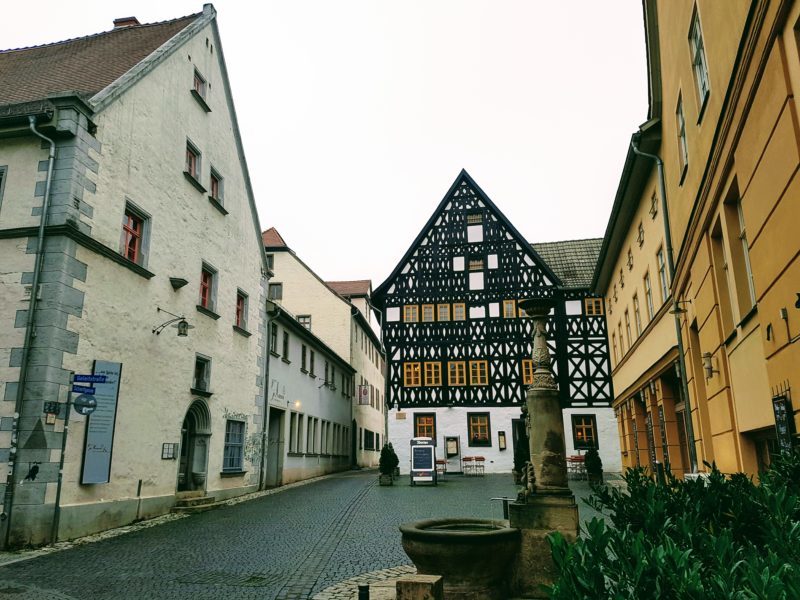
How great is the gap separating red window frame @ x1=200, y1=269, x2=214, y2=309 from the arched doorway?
2.83m

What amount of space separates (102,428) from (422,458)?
515 inches

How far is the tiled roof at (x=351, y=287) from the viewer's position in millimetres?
43441

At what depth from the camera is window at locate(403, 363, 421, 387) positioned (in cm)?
3156

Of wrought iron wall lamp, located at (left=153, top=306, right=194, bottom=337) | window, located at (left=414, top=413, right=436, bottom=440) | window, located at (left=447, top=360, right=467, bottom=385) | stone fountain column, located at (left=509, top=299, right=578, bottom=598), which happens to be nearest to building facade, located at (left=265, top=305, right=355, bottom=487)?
window, located at (left=414, top=413, right=436, bottom=440)

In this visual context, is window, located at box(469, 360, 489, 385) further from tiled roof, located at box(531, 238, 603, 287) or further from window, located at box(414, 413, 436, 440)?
tiled roof, located at box(531, 238, 603, 287)

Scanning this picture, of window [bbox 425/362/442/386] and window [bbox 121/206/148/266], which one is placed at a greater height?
window [bbox 121/206/148/266]

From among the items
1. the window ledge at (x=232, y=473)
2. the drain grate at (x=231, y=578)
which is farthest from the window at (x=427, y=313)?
the drain grate at (x=231, y=578)

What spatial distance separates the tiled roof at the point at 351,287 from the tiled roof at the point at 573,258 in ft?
43.5

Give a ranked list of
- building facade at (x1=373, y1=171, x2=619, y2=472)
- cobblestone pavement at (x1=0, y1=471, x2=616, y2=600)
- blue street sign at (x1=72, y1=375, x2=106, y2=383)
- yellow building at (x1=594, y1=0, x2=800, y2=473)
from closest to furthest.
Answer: yellow building at (x1=594, y1=0, x2=800, y2=473), cobblestone pavement at (x1=0, y1=471, x2=616, y2=600), blue street sign at (x1=72, y1=375, x2=106, y2=383), building facade at (x1=373, y1=171, x2=619, y2=472)

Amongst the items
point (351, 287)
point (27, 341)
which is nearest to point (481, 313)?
point (351, 287)

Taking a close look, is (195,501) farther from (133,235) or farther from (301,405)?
(301,405)

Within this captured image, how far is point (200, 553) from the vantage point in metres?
9.66

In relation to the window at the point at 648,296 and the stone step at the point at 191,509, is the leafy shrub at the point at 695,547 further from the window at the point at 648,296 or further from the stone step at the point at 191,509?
the window at the point at 648,296

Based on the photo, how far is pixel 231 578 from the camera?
801 centimetres
